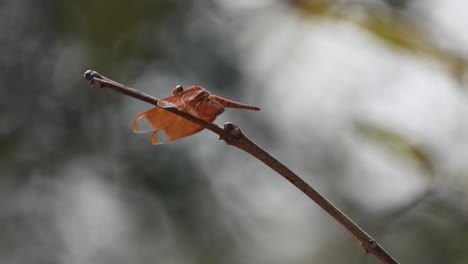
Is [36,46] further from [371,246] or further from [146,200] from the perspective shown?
[371,246]

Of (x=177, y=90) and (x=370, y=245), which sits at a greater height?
(x=177, y=90)

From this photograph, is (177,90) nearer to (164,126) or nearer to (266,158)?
(164,126)

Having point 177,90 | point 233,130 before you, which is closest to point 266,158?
point 233,130

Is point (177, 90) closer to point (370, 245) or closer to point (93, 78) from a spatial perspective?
point (93, 78)

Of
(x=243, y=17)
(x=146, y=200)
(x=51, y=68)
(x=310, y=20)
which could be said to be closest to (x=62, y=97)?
(x=51, y=68)

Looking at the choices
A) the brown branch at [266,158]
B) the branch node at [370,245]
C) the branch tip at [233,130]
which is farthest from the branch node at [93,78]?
the branch node at [370,245]

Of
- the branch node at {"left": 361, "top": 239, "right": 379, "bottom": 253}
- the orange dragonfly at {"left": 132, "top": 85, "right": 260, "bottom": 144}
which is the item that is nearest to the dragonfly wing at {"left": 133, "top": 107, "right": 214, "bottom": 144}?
the orange dragonfly at {"left": 132, "top": 85, "right": 260, "bottom": 144}

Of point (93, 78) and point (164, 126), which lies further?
point (164, 126)
